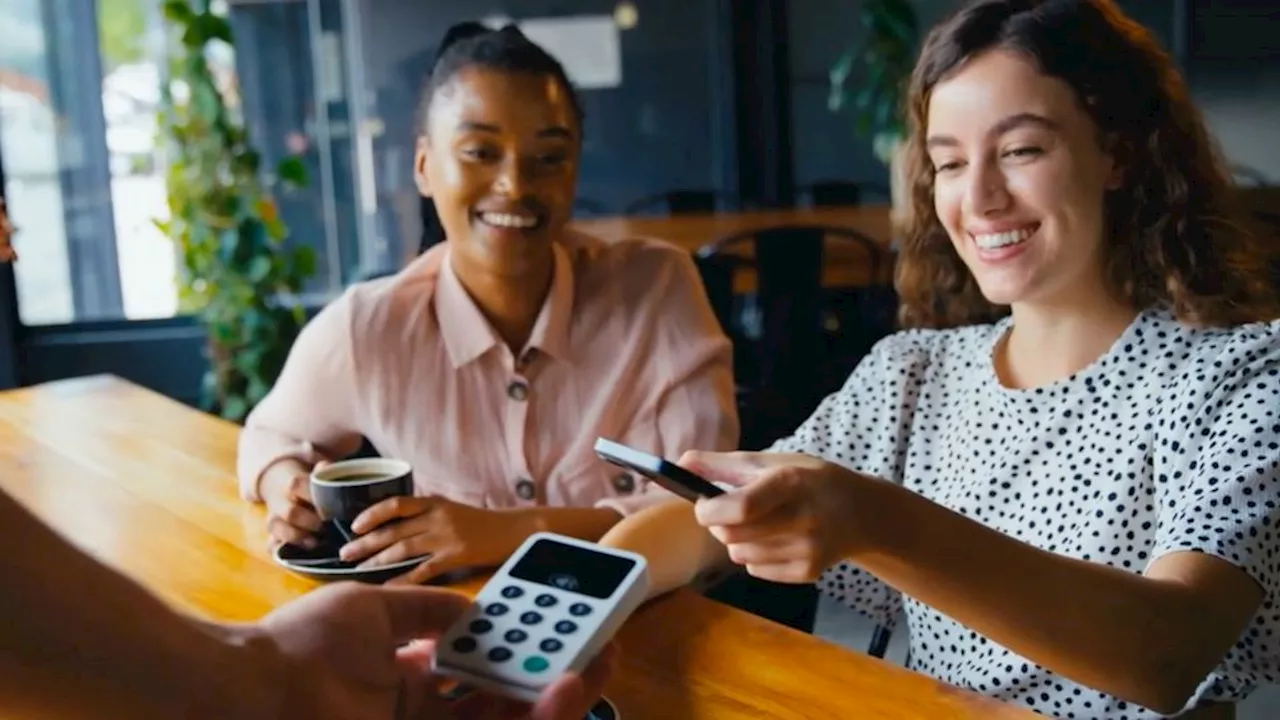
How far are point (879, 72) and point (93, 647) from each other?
4.39 metres

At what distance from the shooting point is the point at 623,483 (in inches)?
58.3

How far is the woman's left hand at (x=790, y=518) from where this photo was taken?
0.85 metres

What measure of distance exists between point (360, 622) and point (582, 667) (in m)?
0.15

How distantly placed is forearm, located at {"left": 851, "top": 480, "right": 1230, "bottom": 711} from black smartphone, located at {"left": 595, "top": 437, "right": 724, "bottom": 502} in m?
0.15

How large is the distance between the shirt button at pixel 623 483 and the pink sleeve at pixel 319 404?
0.32 meters

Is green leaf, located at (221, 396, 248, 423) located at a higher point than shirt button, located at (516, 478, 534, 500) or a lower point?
lower

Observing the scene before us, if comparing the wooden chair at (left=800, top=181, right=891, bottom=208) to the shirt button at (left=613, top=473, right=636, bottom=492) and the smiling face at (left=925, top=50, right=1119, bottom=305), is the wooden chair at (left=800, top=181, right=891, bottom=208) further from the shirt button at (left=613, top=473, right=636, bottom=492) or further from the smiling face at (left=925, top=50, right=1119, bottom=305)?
the smiling face at (left=925, top=50, right=1119, bottom=305)

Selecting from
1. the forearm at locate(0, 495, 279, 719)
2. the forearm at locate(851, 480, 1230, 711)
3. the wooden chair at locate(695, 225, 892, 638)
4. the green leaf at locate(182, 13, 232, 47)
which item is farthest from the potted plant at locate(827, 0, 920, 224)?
the forearm at locate(0, 495, 279, 719)

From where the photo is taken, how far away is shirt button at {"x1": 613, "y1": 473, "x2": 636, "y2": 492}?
4.86ft

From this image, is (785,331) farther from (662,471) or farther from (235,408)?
(662,471)

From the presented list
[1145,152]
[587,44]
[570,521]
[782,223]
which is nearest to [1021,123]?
[1145,152]

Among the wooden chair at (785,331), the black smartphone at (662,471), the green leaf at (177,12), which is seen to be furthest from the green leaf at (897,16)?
the black smartphone at (662,471)

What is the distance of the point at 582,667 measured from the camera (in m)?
0.81

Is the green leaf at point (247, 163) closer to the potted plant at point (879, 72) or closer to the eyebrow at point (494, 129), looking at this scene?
the potted plant at point (879, 72)
